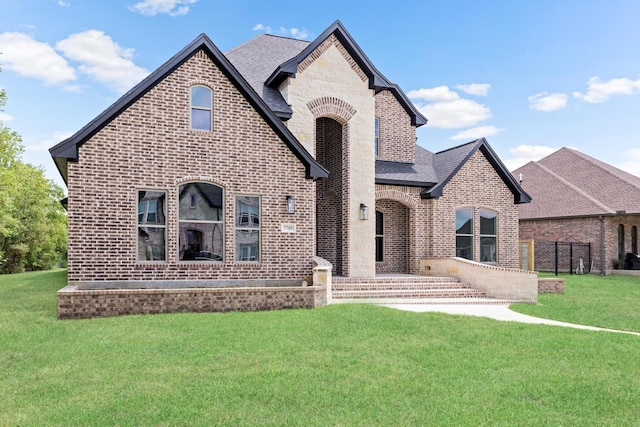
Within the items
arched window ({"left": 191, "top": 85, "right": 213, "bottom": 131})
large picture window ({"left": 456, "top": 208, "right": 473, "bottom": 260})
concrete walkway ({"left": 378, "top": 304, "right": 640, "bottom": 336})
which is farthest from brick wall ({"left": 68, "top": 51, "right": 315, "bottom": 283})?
large picture window ({"left": 456, "top": 208, "right": 473, "bottom": 260})

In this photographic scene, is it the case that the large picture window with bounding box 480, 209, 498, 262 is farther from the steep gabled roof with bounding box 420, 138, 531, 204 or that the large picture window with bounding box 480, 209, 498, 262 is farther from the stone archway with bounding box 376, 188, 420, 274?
the stone archway with bounding box 376, 188, 420, 274

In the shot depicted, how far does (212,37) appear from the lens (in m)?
13.0

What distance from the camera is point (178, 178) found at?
12492mm

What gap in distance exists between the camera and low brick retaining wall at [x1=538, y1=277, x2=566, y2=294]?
635 inches

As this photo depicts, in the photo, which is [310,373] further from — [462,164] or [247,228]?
[462,164]

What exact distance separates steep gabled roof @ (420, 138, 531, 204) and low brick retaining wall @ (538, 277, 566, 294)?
161 inches

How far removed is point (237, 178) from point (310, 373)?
7.80m

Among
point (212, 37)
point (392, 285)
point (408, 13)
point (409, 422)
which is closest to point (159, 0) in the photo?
point (212, 37)

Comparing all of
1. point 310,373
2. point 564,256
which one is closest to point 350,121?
point 310,373

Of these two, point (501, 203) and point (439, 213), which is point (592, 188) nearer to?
point (501, 203)

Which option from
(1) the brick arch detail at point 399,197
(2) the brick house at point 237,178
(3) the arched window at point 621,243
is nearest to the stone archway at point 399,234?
(1) the brick arch detail at point 399,197

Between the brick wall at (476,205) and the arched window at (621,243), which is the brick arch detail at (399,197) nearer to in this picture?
the brick wall at (476,205)

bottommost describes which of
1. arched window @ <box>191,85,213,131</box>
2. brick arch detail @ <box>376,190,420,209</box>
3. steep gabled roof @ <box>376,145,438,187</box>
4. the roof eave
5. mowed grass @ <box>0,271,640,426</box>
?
mowed grass @ <box>0,271,640,426</box>

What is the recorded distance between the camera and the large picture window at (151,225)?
40.2 feet
